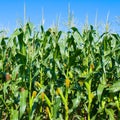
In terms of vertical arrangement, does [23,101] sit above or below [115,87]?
below

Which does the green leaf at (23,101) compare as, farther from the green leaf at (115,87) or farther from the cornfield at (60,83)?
the green leaf at (115,87)

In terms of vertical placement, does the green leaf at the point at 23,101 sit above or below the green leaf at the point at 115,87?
below

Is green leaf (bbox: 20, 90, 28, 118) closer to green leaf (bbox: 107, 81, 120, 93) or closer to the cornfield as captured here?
the cornfield

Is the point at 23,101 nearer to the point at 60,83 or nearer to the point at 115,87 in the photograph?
the point at 60,83

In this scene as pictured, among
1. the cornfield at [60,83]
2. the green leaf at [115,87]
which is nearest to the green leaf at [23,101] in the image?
the cornfield at [60,83]

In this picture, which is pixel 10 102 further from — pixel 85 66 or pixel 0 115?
pixel 85 66

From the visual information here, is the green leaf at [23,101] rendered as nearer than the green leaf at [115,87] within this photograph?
Yes

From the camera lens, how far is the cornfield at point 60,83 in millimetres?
4074

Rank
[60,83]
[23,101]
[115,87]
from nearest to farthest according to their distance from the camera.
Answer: [23,101] < [115,87] < [60,83]

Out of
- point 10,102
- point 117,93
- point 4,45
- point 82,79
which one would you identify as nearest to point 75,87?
point 82,79

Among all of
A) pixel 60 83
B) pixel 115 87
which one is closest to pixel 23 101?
pixel 60 83

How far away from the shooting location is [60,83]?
4.40m

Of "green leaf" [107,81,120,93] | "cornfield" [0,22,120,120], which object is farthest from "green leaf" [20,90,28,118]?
"green leaf" [107,81,120,93]

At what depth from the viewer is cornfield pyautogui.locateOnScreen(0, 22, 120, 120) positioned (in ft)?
13.4
